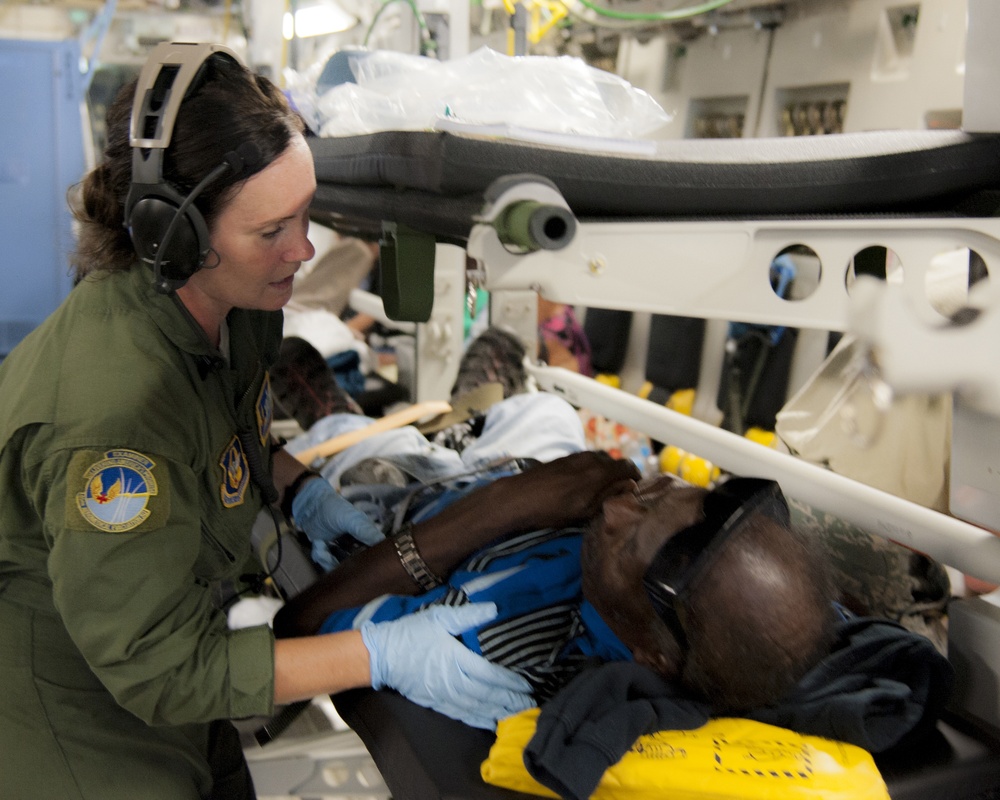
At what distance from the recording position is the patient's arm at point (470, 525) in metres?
1.38

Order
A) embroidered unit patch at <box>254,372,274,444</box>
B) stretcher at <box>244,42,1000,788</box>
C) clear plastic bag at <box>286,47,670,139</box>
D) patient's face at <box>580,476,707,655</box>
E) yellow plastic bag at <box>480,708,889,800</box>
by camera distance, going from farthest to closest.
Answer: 1. embroidered unit patch at <box>254,372,274,444</box>
2. clear plastic bag at <box>286,47,670,139</box>
3. patient's face at <box>580,476,707,655</box>
4. yellow plastic bag at <box>480,708,889,800</box>
5. stretcher at <box>244,42,1000,788</box>

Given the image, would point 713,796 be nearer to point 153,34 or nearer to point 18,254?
point 18,254

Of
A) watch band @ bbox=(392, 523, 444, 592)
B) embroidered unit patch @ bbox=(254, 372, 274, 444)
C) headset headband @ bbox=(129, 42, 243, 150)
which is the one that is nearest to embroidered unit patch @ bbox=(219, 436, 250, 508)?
embroidered unit patch @ bbox=(254, 372, 274, 444)

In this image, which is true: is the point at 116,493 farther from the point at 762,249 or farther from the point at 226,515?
the point at 762,249

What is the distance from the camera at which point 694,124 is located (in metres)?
3.44

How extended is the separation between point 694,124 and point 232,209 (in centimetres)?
279

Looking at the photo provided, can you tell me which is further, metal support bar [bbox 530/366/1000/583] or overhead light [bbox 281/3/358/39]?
overhead light [bbox 281/3/358/39]

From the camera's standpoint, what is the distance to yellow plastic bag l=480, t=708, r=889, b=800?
3.13 ft

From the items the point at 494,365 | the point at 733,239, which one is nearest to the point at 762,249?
the point at 733,239

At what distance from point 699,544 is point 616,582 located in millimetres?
148

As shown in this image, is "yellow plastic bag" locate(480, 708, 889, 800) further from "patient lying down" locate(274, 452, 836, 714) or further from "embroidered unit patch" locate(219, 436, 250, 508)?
"embroidered unit patch" locate(219, 436, 250, 508)

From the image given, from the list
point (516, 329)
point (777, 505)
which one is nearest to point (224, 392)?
point (777, 505)

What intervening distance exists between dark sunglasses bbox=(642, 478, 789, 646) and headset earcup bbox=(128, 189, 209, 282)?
730 millimetres

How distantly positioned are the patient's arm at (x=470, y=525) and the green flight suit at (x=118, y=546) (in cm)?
16
